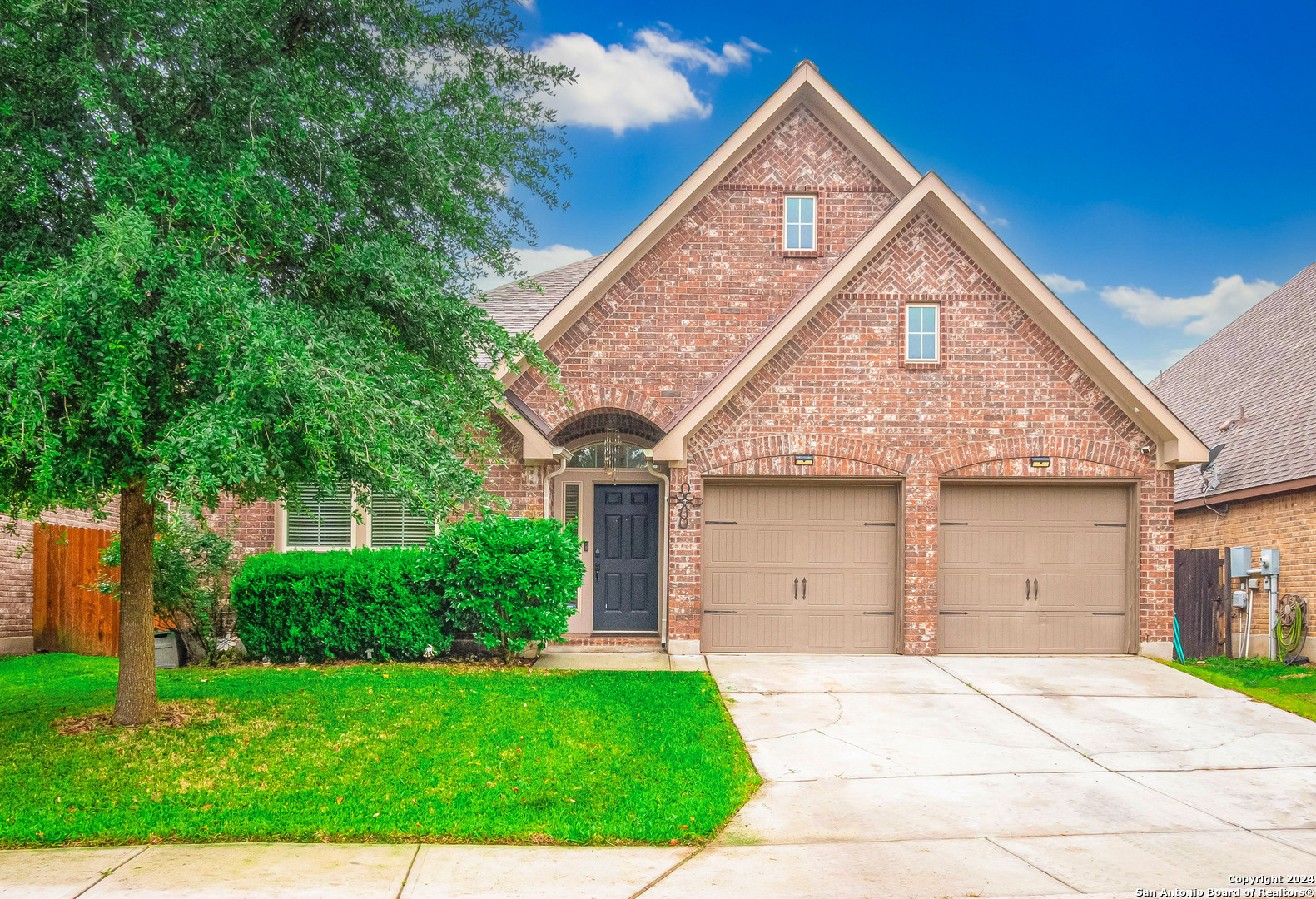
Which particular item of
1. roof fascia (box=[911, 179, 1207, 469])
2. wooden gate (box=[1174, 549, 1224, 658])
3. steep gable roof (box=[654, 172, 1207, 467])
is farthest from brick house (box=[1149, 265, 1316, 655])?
steep gable roof (box=[654, 172, 1207, 467])

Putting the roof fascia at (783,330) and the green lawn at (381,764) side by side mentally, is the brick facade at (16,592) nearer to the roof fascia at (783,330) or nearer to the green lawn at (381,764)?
the green lawn at (381,764)

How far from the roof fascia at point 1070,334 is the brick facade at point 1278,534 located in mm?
3133

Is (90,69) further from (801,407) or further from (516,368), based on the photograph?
(801,407)

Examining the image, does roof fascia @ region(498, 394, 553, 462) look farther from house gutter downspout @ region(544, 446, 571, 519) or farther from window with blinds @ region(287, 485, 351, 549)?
window with blinds @ region(287, 485, 351, 549)

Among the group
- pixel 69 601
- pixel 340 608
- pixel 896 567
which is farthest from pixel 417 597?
pixel 69 601

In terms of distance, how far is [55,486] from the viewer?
5.56 meters

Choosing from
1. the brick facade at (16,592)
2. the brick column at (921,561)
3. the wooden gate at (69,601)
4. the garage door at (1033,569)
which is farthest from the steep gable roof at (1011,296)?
the brick facade at (16,592)

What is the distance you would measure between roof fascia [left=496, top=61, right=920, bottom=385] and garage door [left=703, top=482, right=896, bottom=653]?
129 inches

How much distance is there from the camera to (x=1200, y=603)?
44.7 ft

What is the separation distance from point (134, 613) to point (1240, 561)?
1507 centimetres

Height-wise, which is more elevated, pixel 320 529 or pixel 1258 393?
pixel 1258 393

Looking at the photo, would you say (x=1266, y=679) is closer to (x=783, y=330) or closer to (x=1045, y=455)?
(x=1045, y=455)

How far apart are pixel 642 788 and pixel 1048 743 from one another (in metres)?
4.00

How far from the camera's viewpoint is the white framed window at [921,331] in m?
12.0
